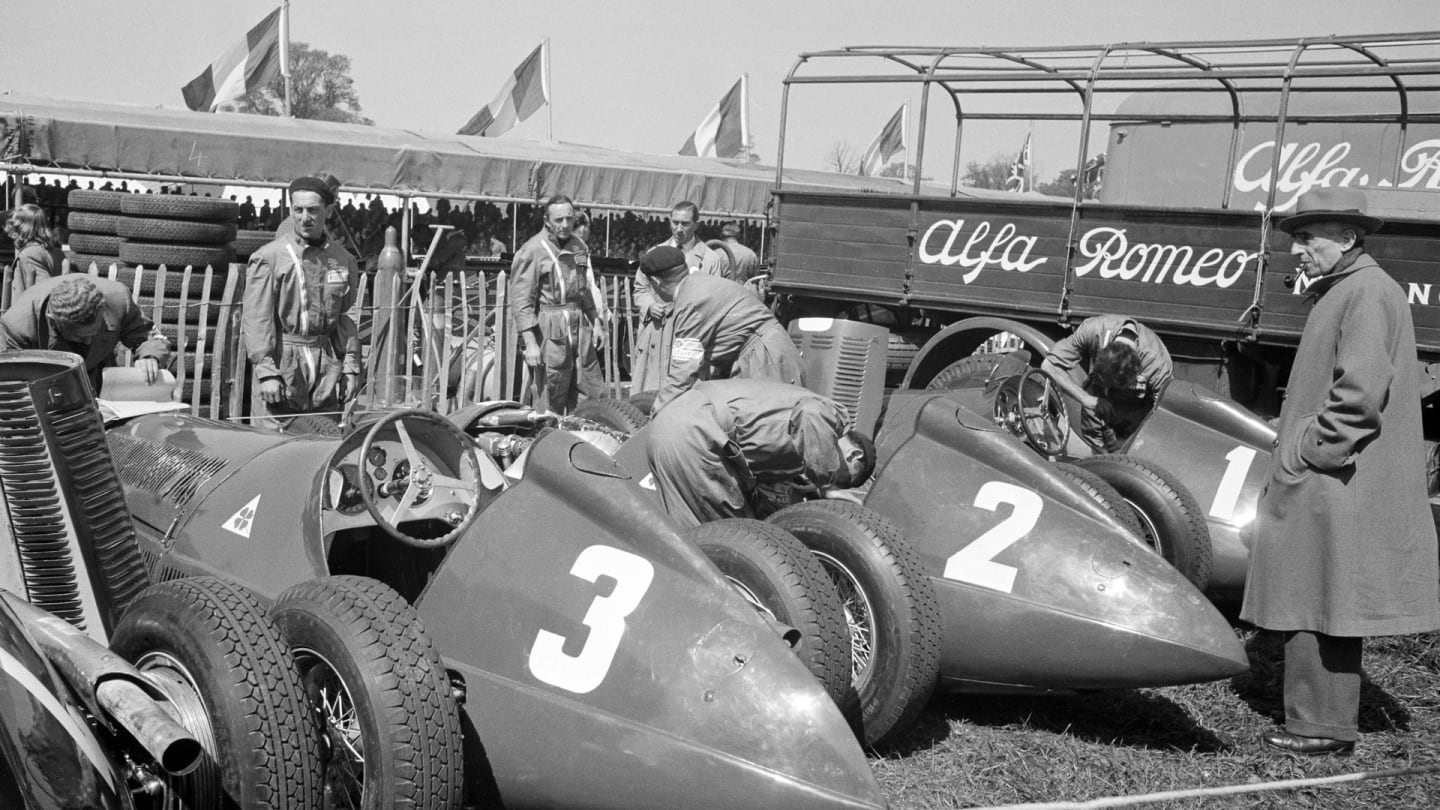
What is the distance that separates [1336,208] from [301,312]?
15.8 ft

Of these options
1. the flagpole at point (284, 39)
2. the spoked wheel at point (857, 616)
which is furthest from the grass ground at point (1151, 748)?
the flagpole at point (284, 39)

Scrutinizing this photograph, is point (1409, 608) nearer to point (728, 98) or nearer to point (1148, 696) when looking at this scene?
point (1148, 696)

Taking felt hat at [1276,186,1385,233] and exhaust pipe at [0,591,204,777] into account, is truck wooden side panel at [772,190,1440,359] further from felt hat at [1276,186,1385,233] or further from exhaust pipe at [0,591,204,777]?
exhaust pipe at [0,591,204,777]

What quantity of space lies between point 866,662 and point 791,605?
521 millimetres

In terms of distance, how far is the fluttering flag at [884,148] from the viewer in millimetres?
26703

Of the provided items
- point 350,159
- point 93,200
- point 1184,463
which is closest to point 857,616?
point 1184,463

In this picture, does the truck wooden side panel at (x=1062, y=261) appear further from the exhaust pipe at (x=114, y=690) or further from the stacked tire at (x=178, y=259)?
the exhaust pipe at (x=114, y=690)

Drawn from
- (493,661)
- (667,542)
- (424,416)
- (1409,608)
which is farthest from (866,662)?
(1409,608)

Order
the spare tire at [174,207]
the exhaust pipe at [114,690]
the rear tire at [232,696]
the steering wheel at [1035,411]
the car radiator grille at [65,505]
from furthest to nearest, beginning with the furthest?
the spare tire at [174,207] < the steering wheel at [1035,411] < the car radiator grille at [65,505] < the rear tire at [232,696] < the exhaust pipe at [114,690]

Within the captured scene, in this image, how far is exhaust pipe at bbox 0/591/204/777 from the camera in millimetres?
2572

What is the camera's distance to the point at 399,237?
57.5 feet

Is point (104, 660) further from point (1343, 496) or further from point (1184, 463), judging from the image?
point (1184, 463)

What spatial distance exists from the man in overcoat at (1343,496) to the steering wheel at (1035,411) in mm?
1872

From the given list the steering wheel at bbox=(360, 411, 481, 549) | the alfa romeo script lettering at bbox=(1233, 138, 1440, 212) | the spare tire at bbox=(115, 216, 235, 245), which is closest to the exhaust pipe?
the steering wheel at bbox=(360, 411, 481, 549)
